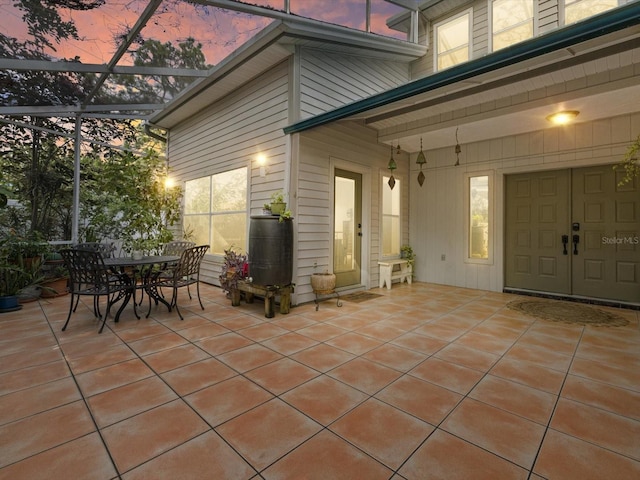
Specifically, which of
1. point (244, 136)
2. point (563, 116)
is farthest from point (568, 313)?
point (244, 136)

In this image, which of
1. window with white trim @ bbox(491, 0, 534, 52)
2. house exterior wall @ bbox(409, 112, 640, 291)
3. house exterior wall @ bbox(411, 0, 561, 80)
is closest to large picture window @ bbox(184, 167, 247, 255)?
house exterior wall @ bbox(409, 112, 640, 291)

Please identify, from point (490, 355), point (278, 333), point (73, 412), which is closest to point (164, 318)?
point (278, 333)

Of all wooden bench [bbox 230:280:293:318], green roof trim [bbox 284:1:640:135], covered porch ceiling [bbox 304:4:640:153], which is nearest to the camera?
green roof trim [bbox 284:1:640:135]

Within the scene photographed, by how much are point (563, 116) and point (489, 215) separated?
1878 millimetres

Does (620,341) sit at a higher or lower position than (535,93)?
lower

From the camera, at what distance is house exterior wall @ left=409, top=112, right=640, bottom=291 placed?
4.50 m

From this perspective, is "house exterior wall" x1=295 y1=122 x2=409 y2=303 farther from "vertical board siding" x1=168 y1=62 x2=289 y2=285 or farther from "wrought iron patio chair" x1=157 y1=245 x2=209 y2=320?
"wrought iron patio chair" x1=157 y1=245 x2=209 y2=320

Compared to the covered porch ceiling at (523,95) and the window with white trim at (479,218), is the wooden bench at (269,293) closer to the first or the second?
the covered porch ceiling at (523,95)

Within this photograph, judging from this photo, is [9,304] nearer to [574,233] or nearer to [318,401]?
[318,401]

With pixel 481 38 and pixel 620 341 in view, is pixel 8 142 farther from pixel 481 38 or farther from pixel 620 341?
pixel 620 341

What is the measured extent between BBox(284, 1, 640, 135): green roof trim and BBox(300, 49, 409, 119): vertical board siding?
3.99ft

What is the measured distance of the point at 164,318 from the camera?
374 cm

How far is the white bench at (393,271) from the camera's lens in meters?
5.69

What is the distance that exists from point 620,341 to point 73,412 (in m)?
4.59
